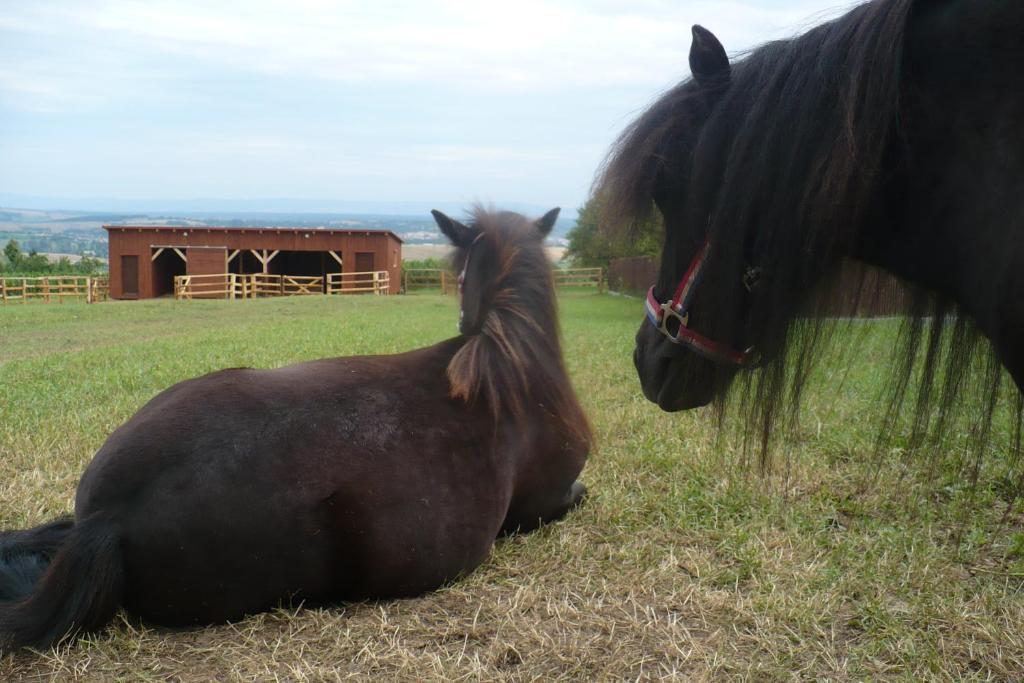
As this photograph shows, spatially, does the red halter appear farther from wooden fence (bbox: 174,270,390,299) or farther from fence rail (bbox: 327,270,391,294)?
fence rail (bbox: 327,270,391,294)

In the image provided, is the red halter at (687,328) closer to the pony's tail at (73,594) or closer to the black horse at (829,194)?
the black horse at (829,194)

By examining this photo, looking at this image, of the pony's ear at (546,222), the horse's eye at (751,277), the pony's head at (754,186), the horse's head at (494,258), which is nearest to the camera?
the pony's head at (754,186)

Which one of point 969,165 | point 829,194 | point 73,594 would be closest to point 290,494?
point 73,594

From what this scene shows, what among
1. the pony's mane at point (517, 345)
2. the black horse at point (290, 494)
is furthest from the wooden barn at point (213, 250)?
the black horse at point (290, 494)

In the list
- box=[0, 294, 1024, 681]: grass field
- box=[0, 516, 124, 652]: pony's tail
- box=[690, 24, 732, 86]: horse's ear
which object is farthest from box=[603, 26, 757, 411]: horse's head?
box=[0, 516, 124, 652]: pony's tail

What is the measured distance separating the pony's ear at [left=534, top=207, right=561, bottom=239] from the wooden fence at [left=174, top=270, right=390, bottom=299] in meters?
26.1

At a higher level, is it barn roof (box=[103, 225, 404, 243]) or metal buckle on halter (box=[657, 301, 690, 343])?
barn roof (box=[103, 225, 404, 243])

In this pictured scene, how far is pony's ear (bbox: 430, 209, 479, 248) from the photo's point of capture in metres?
4.55

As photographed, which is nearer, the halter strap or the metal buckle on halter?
the metal buckle on halter

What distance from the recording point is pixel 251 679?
8.30 ft

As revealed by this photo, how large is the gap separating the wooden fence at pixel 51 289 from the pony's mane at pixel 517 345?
93.6 ft

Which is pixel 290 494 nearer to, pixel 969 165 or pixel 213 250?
pixel 969 165

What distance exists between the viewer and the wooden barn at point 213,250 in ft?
100

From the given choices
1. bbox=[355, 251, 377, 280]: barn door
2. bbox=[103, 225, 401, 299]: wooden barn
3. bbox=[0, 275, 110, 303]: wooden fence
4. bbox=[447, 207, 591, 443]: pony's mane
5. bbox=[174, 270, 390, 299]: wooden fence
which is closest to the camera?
bbox=[447, 207, 591, 443]: pony's mane
